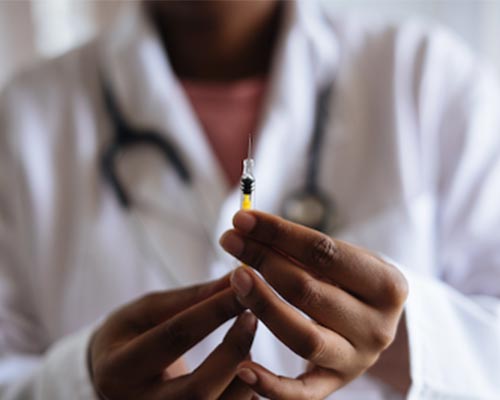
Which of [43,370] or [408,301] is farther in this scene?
[43,370]

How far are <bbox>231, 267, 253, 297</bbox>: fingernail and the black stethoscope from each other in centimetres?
28

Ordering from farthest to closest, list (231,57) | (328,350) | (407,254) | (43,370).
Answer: (231,57), (407,254), (43,370), (328,350)

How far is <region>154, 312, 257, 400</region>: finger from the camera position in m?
0.33

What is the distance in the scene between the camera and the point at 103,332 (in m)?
0.40

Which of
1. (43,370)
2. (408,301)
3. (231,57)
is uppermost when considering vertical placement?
(231,57)

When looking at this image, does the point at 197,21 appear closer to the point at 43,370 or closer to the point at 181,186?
the point at 181,186

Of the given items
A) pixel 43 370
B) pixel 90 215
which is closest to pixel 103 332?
pixel 43 370

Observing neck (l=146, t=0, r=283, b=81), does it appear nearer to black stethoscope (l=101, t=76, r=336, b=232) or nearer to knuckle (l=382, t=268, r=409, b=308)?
black stethoscope (l=101, t=76, r=336, b=232)

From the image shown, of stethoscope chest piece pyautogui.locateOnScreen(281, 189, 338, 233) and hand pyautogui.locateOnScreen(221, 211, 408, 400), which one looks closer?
hand pyautogui.locateOnScreen(221, 211, 408, 400)

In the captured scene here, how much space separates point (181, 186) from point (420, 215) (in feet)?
0.90

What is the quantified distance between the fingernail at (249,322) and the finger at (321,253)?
4 centimetres

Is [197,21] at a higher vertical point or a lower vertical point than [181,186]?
higher

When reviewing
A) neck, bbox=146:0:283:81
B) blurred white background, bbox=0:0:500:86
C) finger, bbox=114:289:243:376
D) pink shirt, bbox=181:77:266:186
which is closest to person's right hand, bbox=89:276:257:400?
finger, bbox=114:289:243:376

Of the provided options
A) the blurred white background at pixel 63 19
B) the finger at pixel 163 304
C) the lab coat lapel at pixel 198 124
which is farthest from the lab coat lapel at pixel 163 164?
the blurred white background at pixel 63 19
